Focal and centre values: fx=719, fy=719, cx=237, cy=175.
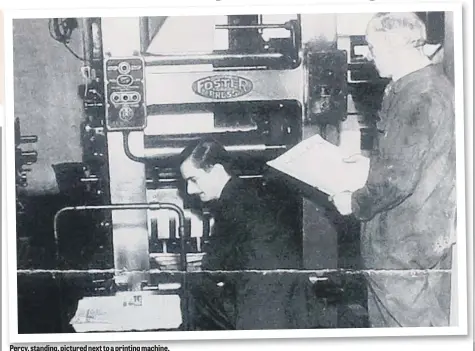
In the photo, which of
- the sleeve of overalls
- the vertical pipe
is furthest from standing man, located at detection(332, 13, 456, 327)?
the vertical pipe

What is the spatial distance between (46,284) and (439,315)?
55 centimetres

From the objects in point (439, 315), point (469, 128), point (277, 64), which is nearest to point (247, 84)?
point (277, 64)

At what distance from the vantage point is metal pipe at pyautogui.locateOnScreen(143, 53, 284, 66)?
101cm

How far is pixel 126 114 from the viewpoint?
39.6 inches

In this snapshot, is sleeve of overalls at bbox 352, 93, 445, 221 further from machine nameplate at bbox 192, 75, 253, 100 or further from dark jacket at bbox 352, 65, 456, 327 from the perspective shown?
machine nameplate at bbox 192, 75, 253, 100

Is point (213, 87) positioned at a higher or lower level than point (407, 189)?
higher

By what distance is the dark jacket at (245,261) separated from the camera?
1.01m

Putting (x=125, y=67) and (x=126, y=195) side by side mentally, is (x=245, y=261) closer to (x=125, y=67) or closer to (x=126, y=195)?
(x=126, y=195)

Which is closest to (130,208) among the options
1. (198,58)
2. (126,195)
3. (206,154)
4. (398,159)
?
(126,195)

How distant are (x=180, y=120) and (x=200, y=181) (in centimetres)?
9

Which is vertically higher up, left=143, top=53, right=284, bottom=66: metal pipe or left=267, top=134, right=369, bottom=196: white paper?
left=143, top=53, right=284, bottom=66: metal pipe

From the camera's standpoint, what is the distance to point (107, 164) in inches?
39.6

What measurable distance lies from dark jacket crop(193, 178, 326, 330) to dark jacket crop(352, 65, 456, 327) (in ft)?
0.36

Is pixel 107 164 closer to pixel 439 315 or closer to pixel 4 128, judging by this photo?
pixel 4 128
